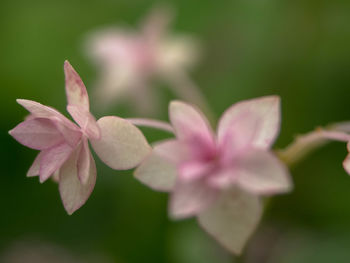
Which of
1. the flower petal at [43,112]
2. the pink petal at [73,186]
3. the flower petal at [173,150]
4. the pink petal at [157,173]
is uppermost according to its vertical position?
the flower petal at [43,112]

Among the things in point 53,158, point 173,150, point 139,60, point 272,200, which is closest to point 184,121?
point 173,150

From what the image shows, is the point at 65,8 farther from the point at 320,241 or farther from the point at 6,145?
the point at 320,241

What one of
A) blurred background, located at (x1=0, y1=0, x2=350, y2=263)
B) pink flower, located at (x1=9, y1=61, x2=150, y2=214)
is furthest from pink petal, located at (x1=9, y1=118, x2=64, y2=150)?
blurred background, located at (x1=0, y1=0, x2=350, y2=263)

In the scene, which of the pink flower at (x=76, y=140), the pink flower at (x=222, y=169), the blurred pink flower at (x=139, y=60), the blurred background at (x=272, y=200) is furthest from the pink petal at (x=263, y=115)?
the blurred pink flower at (x=139, y=60)

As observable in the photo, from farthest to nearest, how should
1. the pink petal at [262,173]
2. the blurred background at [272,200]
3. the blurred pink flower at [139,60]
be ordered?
the blurred pink flower at [139,60]
the blurred background at [272,200]
the pink petal at [262,173]

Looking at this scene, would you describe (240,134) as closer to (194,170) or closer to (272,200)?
(194,170)

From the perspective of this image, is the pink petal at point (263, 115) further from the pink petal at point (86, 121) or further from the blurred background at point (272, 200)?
the blurred background at point (272, 200)

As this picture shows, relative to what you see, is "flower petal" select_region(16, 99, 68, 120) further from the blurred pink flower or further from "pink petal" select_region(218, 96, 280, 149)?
the blurred pink flower

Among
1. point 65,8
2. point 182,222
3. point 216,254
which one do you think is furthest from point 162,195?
point 65,8
